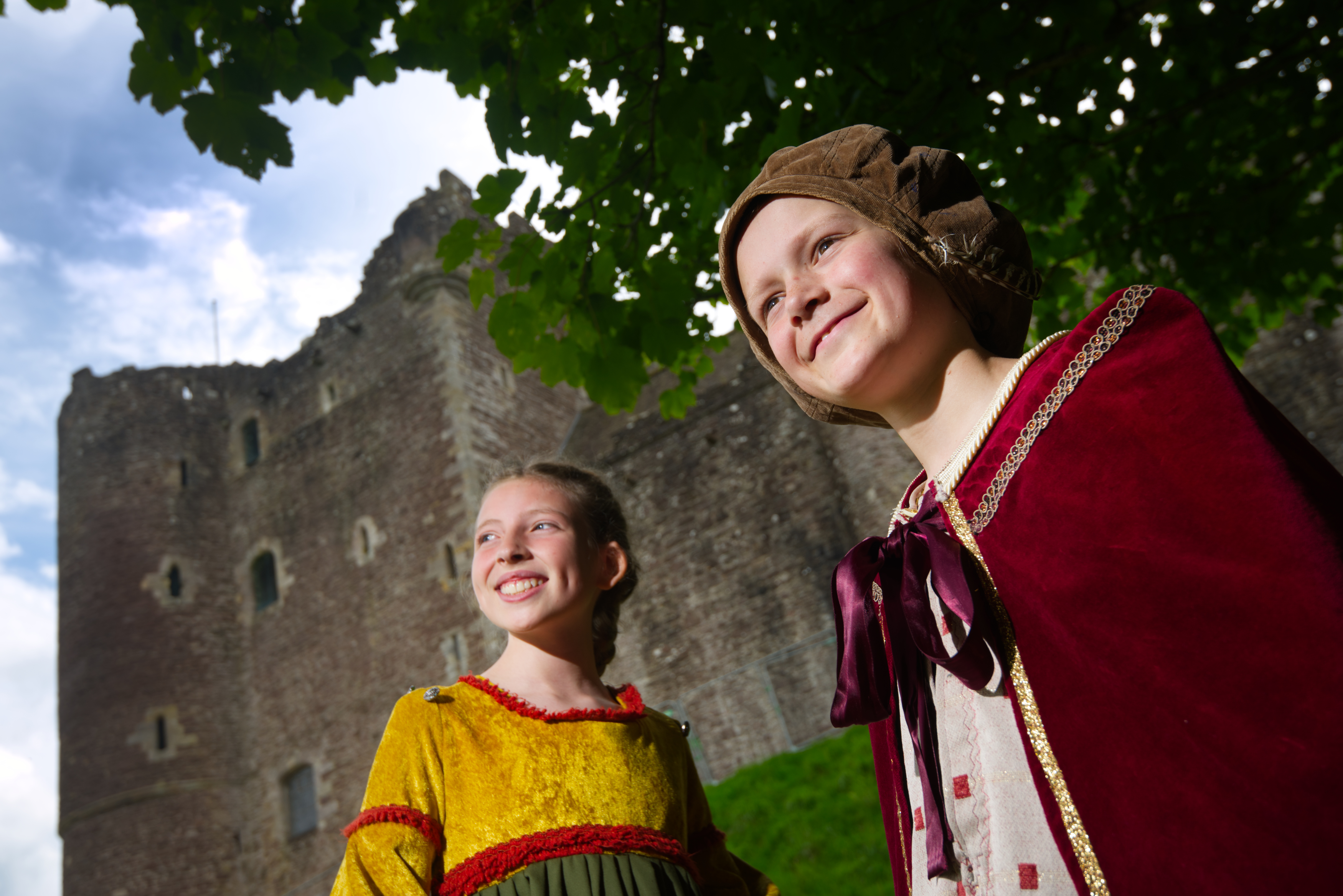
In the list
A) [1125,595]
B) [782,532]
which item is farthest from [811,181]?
[782,532]

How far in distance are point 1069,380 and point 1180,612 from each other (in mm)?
360

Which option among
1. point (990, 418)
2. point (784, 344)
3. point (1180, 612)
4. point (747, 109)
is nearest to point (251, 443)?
point (747, 109)

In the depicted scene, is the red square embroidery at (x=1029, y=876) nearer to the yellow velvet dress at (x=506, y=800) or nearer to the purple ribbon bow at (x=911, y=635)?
the purple ribbon bow at (x=911, y=635)

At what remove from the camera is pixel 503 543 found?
6.88 ft

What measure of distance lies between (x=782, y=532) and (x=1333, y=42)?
31.0ft

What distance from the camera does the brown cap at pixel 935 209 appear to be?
1.51 meters

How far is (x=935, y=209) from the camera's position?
1.55 meters

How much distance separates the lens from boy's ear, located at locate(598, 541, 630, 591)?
226 centimetres

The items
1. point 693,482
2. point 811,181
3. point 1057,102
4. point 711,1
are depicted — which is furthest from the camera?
point 693,482

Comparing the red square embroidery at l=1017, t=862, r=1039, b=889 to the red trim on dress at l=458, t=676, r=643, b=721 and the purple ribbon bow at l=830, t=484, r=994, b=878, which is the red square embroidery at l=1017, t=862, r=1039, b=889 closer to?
the purple ribbon bow at l=830, t=484, r=994, b=878

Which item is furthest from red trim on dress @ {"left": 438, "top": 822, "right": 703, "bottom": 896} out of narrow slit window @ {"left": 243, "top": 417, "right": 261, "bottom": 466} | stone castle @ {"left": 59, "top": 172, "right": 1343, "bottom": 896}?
narrow slit window @ {"left": 243, "top": 417, "right": 261, "bottom": 466}

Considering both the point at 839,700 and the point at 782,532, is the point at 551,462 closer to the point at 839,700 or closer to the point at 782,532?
the point at 839,700

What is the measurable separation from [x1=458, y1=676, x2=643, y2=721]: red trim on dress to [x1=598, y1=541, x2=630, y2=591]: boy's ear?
32 cm

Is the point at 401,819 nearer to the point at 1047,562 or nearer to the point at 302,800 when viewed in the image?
the point at 1047,562
